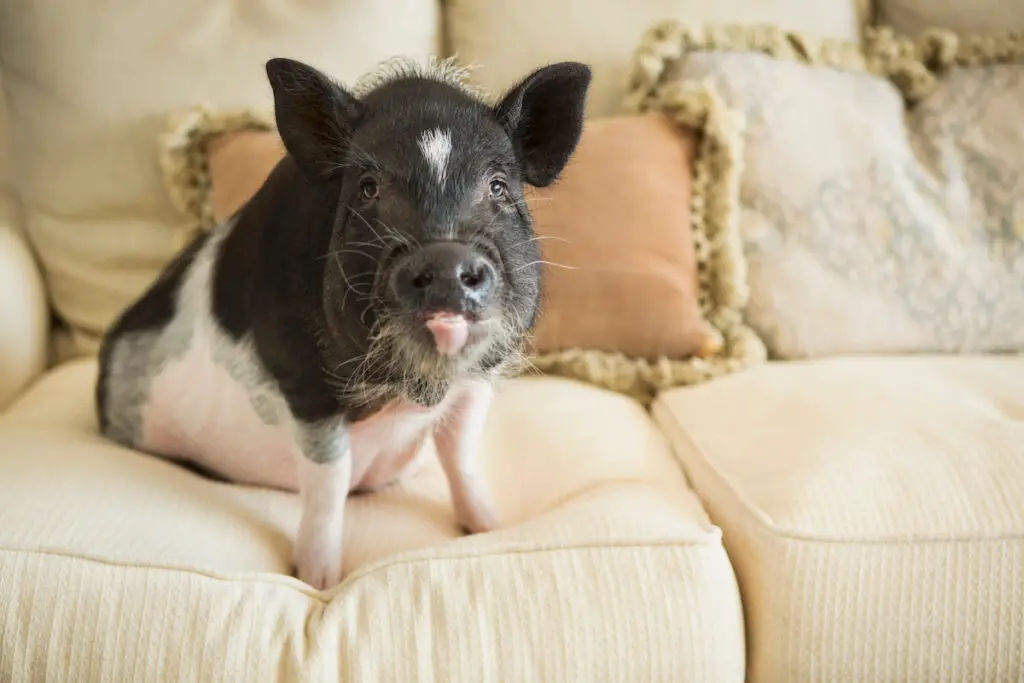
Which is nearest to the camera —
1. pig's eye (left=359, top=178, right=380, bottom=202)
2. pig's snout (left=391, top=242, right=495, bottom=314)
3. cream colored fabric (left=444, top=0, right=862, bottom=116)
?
pig's snout (left=391, top=242, right=495, bottom=314)

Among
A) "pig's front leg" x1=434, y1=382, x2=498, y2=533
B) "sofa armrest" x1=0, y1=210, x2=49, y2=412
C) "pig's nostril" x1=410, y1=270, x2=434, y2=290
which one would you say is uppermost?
"pig's nostril" x1=410, y1=270, x2=434, y2=290

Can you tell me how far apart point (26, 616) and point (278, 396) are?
316mm

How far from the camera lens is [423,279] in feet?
2.05

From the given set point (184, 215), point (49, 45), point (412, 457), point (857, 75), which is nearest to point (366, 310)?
point (412, 457)

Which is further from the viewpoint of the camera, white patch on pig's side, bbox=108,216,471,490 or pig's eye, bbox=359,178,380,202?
white patch on pig's side, bbox=108,216,471,490

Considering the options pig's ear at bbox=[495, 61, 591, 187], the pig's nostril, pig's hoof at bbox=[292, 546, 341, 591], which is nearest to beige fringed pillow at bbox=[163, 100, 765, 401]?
pig's ear at bbox=[495, 61, 591, 187]

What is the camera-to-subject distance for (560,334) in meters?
1.33

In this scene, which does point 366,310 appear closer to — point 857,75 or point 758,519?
point 758,519

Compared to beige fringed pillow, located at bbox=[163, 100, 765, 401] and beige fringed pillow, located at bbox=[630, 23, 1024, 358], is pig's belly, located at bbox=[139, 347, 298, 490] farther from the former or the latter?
beige fringed pillow, located at bbox=[630, 23, 1024, 358]

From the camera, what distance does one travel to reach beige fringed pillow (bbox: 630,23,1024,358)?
4.47 ft

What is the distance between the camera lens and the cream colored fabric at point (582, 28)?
1463 millimetres

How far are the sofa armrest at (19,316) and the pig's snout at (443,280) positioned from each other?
93 centimetres

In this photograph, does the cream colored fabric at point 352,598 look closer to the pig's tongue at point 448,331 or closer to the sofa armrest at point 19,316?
the pig's tongue at point 448,331

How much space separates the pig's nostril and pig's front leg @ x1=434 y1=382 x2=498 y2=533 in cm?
32
